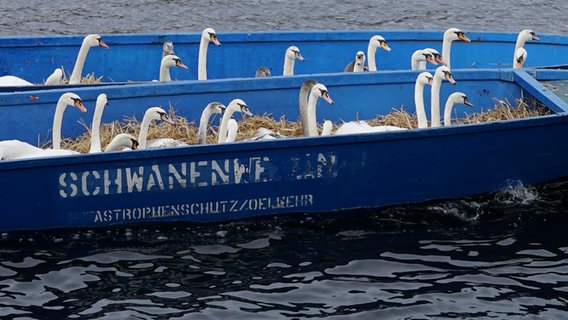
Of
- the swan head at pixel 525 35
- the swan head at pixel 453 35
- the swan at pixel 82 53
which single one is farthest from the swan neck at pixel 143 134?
the swan head at pixel 525 35

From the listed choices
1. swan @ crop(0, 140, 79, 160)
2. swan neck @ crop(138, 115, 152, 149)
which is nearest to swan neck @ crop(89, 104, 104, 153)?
swan @ crop(0, 140, 79, 160)

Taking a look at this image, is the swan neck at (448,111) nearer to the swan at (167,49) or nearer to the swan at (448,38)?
the swan at (448,38)

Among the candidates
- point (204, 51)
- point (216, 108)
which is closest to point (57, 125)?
point (216, 108)

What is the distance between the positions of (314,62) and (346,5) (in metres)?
8.71

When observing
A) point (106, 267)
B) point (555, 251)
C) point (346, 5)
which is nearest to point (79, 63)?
point (106, 267)

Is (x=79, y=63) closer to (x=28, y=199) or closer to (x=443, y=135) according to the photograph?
(x=28, y=199)

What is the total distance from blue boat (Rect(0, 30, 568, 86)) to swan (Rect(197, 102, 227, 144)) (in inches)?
150

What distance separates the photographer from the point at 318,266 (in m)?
13.0

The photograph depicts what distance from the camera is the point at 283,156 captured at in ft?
45.2

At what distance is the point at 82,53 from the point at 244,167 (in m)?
4.60

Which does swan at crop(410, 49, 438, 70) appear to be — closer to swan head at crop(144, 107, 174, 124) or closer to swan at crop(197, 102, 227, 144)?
swan at crop(197, 102, 227, 144)

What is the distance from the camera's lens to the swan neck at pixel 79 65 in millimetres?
17250

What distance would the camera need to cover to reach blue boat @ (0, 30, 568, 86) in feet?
60.7

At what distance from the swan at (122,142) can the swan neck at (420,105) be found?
3574mm
